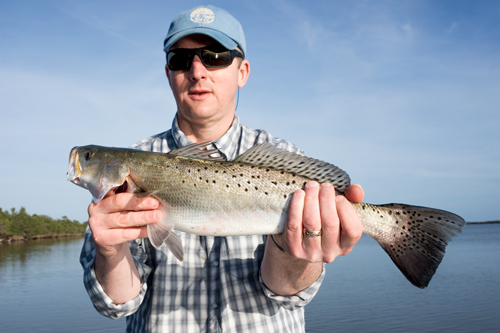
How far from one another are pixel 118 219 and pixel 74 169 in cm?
99

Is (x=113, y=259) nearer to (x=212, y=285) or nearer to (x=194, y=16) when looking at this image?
(x=212, y=285)

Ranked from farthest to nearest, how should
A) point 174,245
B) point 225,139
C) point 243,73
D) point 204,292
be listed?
point 243,73 → point 225,139 → point 204,292 → point 174,245

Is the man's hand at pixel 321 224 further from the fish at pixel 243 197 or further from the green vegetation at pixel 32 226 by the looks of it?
the green vegetation at pixel 32 226

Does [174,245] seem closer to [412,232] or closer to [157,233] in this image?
[157,233]

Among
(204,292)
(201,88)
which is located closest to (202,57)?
(201,88)

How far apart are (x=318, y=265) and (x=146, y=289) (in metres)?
1.85

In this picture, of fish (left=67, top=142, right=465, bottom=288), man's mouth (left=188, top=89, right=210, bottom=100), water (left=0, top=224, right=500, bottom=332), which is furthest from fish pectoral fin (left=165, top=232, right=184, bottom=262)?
water (left=0, top=224, right=500, bottom=332)

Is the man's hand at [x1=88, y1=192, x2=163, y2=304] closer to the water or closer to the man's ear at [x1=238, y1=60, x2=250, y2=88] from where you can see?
the man's ear at [x1=238, y1=60, x2=250, y2=88]

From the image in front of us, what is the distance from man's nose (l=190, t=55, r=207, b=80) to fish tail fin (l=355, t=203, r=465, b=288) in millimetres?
2196

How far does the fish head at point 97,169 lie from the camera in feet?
12.4

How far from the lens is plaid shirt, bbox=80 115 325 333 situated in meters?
4.03

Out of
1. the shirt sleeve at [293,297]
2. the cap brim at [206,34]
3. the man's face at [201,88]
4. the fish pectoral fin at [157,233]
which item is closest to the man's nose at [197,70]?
the man's face at [201,88]

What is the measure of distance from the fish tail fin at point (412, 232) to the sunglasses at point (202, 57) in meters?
2.27

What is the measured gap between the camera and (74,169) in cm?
396
